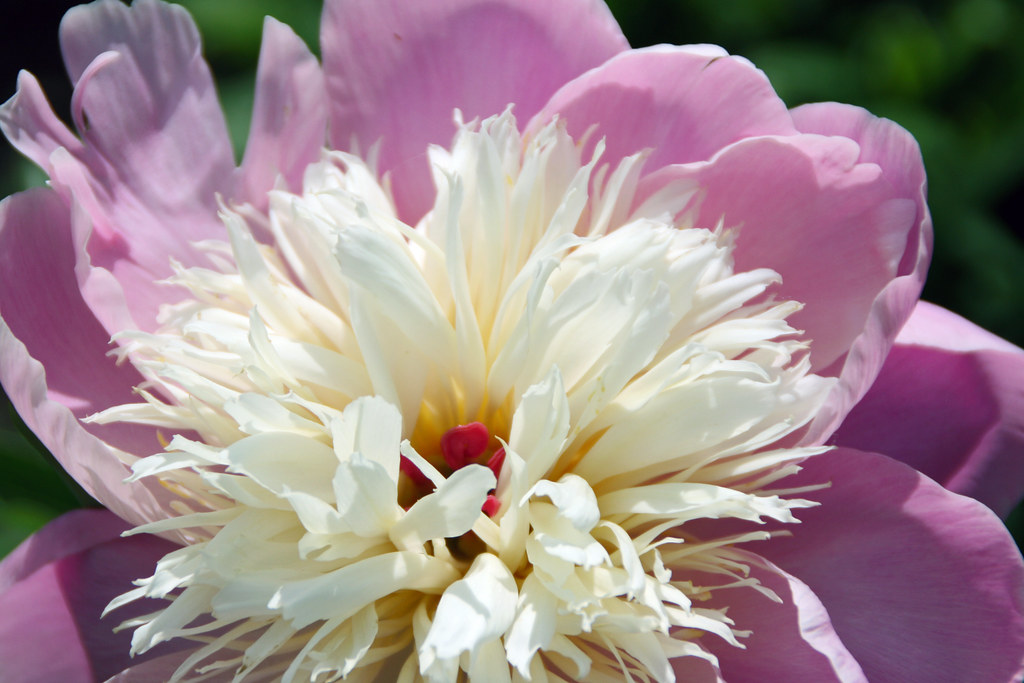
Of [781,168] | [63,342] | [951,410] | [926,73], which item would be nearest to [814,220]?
[781,168]

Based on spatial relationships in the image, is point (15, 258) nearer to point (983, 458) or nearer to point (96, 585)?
point (96, 585)

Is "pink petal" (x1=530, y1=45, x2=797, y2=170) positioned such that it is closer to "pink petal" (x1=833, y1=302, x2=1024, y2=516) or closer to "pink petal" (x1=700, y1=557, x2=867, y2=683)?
"pink petal" (x1=833, y1=302, x2=1024, y2=516)

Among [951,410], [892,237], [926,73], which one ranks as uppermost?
[892,237]

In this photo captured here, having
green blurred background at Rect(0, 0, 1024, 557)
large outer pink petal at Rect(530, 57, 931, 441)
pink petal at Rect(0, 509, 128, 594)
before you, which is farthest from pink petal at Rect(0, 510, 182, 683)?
green blurred background at Rect(0, 0, 1024, 557)

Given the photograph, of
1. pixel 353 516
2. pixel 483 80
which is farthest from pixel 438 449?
pixel 483 80

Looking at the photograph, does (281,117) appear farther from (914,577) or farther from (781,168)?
(914,577)

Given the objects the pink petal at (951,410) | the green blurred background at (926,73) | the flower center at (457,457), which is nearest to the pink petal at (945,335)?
the pink petal at (951,410)
